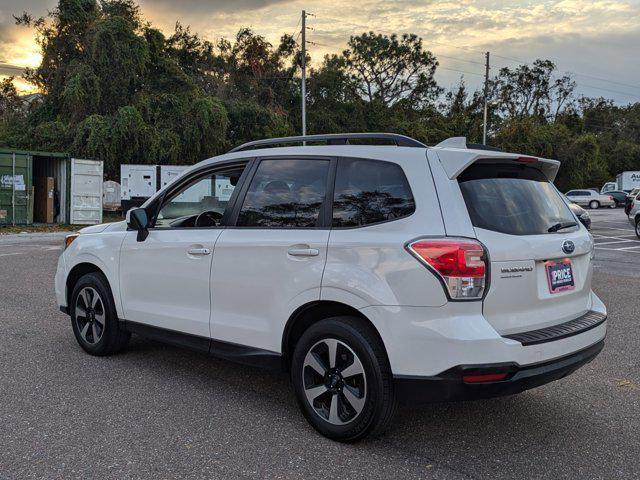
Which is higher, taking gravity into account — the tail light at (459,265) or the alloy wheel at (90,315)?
the tail light at (459,265)

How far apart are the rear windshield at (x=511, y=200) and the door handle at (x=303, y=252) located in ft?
3.04

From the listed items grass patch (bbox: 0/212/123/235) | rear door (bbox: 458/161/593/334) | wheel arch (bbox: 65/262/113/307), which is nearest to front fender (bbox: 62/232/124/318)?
wheel arch (bbox: 65/262/113/307)

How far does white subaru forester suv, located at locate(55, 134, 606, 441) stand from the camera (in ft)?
9.95

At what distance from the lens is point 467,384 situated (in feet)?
9.85

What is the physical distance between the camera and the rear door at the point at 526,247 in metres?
3.10

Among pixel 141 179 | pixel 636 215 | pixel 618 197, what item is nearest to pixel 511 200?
pixel 636 215

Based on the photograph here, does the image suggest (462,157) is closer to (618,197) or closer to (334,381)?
(334,381)

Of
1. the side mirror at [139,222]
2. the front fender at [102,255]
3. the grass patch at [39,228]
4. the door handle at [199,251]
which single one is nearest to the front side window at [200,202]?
the side mirror at [139,222]

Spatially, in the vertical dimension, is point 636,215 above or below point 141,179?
below

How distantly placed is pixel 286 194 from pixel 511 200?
142cm

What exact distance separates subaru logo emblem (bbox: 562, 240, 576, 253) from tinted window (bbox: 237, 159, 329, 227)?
148cm

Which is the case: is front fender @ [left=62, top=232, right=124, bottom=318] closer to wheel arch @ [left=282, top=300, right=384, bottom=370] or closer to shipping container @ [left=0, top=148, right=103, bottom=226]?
wheel arch @ [left=282, top=300, right=384, bottom=370]

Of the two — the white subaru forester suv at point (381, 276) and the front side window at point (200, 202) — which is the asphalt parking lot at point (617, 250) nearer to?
the white subaru forester suv at point (381, 276)

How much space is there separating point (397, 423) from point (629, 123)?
81.3 metres
